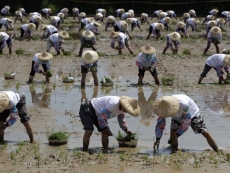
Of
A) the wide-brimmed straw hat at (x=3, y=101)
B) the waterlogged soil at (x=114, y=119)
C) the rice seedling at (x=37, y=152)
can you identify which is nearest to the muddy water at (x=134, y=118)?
the waterlogged soil at (x=114, y=119)

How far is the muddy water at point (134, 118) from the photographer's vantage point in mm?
10141

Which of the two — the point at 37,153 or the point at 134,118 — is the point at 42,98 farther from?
the point at 37,153

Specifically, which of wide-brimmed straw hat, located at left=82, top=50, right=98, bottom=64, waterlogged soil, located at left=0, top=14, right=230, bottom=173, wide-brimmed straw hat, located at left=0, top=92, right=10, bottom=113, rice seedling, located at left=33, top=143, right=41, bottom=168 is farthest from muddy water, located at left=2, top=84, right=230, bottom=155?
wide-brimmed straw hat, located at left=0, top=92, right=10, bottom=113

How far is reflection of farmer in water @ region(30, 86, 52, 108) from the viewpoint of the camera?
13.5 m

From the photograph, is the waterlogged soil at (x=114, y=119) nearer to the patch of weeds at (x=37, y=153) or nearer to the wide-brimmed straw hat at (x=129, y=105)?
the patch of weeds at (x=37, y=153)

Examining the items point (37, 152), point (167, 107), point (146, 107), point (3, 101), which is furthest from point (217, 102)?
point (3, 101)

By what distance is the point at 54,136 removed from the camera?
9836 mm

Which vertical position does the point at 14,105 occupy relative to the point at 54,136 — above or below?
above

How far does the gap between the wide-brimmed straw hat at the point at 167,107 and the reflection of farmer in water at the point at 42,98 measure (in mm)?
4891

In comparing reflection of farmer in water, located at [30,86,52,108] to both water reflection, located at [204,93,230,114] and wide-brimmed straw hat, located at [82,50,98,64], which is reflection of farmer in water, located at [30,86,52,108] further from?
water reflection, located at [204,93,230,114]

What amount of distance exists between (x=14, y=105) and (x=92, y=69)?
19.8 ft

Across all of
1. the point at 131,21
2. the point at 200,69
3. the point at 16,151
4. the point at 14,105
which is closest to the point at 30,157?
the point at 16,151

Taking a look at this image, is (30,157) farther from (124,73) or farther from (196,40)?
(196,40)

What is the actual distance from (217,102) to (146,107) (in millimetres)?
1836
